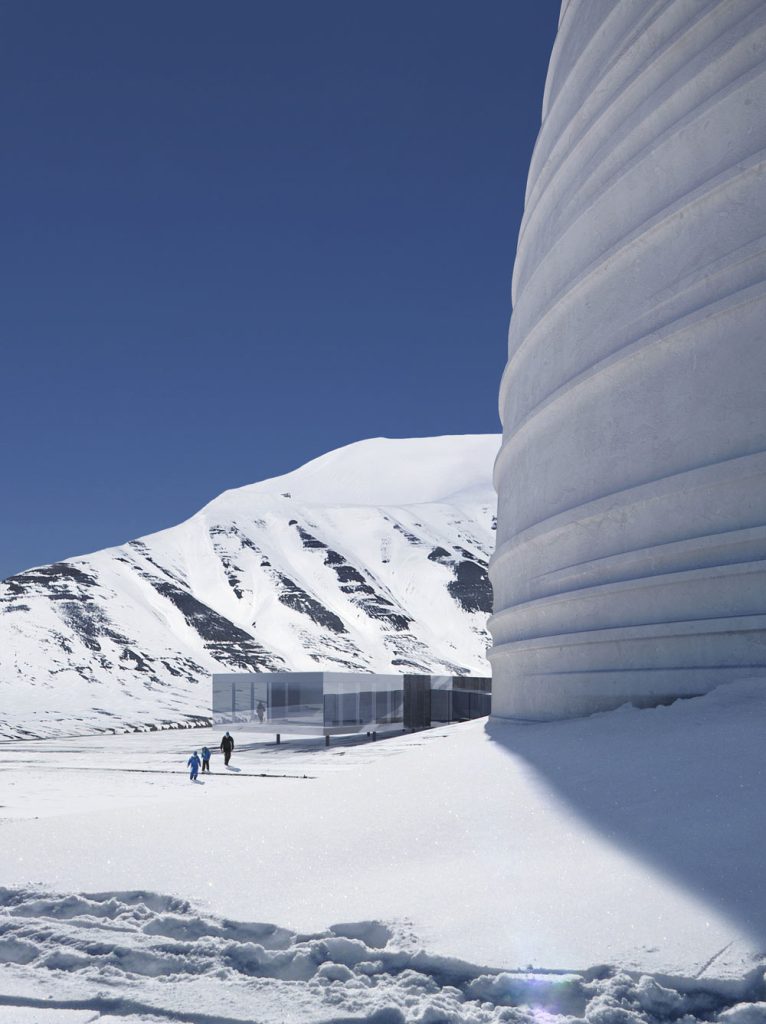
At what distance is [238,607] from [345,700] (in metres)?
68.9

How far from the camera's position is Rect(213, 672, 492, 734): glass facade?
31.7m

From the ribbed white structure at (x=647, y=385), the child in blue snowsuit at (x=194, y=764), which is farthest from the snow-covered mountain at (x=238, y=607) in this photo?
the ribbed white structure at (x=647, y=385)

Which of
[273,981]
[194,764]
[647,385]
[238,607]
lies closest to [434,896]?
[273,981]

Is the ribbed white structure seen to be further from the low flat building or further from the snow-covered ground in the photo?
the low flat building

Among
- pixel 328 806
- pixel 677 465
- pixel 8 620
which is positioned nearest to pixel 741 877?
pixel 328 806

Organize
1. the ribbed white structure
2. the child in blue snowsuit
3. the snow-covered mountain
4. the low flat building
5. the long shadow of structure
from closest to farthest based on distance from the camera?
the long shadow of structure
the ribbed white structure
the child in blue snowsuit
the low flat building
the snow-covered mountain

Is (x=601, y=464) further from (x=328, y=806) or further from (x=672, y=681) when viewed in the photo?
(x=328, y=806)

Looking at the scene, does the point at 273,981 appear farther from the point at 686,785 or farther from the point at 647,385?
the point at 647,385

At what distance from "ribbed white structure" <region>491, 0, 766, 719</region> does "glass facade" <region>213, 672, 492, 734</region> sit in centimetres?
1635

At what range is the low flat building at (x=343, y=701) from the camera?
104ft

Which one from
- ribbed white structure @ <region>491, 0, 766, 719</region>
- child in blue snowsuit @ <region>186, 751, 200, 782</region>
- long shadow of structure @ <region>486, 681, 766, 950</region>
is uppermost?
ribbed white structure @ <region>491, 0, 766, 719</region>

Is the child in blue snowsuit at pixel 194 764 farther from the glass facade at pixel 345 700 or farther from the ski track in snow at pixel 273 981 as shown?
the ski track in snow at pixel 273 981

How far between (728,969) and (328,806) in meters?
4.61

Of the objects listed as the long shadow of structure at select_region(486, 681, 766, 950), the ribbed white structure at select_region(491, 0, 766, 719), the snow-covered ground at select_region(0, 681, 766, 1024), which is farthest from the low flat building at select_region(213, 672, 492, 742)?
the snow-covered ground at select_region(0, 681, 766, 1024)
